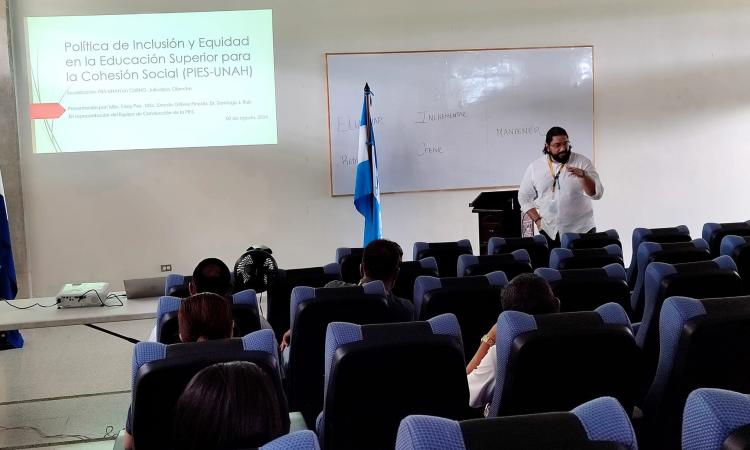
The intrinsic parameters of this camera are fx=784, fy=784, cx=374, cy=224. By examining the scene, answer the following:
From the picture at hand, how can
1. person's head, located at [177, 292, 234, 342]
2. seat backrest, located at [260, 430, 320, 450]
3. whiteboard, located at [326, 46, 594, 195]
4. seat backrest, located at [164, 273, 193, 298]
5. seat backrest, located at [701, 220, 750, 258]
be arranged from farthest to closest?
whiteboard, located at [326, 46, 594, 195], seat backrest, located at [701, 220, 750, 258], seat backrest, located at [164, 273, 193, 298], person's head, located at [177, 292, 234, 342], seat backrest, located at [260, 430, 320, 450]

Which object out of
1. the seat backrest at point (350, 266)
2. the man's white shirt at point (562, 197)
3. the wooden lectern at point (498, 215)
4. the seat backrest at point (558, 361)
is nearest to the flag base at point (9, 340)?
the seat backrest at point (350, 266)

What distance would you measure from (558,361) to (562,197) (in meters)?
4.46

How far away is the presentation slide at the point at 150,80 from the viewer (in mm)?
7105

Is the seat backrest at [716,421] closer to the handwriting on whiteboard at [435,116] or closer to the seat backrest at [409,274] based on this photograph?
the seat backrest at [409,274]

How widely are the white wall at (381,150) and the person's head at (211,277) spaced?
13.2ft

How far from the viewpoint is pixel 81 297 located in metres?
4.23

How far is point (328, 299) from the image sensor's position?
9.75ft

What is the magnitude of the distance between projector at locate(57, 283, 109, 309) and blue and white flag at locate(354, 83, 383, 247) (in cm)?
327

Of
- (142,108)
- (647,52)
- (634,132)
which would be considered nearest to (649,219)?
(634,132)

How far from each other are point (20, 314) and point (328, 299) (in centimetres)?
208

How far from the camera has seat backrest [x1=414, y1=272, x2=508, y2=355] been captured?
3197 mm

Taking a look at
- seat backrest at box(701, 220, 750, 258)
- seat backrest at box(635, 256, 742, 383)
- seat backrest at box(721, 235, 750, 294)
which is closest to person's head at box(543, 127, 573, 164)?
seat backrest at box(701, 220, 750, 258)

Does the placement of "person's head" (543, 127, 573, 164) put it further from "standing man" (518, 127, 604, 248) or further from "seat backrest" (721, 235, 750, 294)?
"seat backrest" (721, 235, 750, 294)

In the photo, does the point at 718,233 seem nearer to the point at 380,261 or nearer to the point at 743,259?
the point at 743,259
